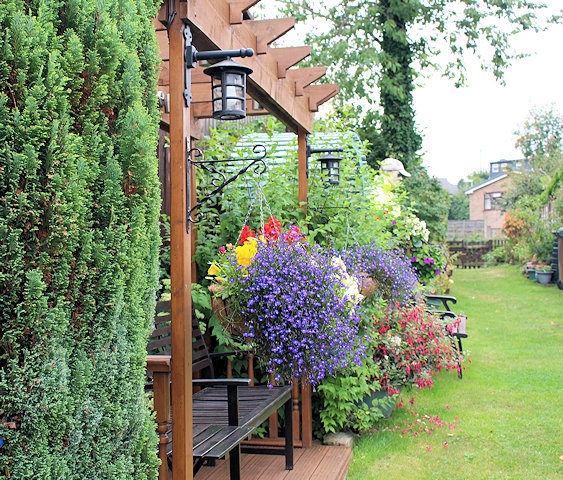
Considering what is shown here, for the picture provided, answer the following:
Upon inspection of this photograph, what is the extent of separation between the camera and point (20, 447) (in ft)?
5.80

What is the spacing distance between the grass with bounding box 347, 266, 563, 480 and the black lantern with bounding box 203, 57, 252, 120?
2600 millimetres

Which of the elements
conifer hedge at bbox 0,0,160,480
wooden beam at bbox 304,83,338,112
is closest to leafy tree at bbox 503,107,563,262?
wooden beam at bbox 304,83,338,112

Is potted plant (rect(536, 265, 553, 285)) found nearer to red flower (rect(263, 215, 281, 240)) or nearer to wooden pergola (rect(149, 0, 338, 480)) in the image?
red flower (rect(263, 215, 281, 240))

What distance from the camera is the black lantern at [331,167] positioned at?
6084 millimetres

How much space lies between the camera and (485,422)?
5605 mm

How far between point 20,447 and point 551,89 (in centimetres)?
3762

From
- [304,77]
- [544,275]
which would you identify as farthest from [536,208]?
[304,77]

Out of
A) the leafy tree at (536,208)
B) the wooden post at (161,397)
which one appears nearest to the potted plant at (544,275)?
the leafy tree at (536,208)

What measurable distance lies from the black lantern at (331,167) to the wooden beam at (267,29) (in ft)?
7.73

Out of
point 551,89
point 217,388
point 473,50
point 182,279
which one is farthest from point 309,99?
point 551,89

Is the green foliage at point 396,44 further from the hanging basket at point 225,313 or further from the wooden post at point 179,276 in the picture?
the wooden post at point 179,276

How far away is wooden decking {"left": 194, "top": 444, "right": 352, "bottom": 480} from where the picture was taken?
13.7 ft

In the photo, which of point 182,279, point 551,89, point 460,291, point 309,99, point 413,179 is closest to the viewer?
point 182,279

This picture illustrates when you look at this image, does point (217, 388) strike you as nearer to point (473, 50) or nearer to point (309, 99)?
point (309, 99)
